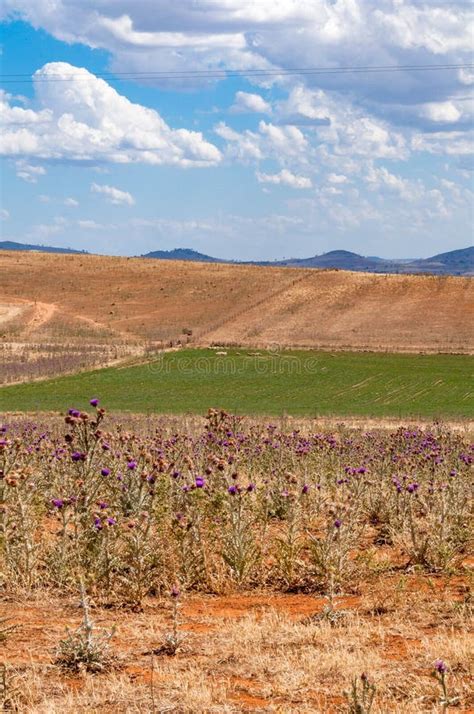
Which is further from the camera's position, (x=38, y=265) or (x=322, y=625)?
(x=38, y=265)

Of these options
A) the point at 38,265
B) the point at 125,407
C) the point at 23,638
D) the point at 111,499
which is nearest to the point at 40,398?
the point at 125,407

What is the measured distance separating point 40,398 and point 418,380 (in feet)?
73.9

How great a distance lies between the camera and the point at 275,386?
53000mm

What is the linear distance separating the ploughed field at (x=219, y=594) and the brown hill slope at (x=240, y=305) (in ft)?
207

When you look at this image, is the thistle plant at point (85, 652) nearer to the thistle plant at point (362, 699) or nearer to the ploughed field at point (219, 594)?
the ploughed field at point (219, 594)

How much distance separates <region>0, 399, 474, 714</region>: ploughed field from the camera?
5.68 metres

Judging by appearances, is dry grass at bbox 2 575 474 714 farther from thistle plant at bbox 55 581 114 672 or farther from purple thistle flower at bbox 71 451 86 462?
purple thistle flower at bbox 71 451 86 462

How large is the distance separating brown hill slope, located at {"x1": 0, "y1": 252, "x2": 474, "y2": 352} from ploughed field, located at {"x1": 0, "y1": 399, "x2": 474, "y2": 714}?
63.0 m

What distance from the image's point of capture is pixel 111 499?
9.85 m

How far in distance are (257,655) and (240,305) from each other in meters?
86.6

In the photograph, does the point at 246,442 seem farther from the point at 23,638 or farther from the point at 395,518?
the point at 23,638

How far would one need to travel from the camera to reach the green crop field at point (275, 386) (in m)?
43.7

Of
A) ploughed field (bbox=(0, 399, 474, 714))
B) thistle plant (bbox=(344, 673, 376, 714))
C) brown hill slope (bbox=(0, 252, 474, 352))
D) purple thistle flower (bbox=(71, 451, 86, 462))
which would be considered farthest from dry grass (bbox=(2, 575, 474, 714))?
brown hill slope (bbox=(0, 252, 474, 352))

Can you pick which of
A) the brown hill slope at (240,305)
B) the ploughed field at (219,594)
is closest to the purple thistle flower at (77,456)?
the ploughed field at (219,594)
